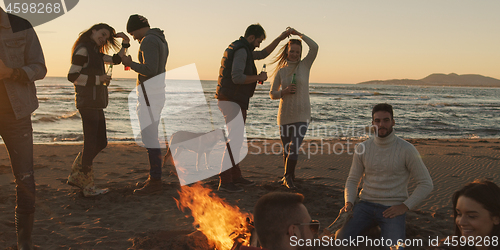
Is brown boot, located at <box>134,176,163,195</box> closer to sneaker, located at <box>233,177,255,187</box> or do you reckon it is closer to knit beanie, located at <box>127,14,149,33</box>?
sneaker, located at <box>233,177,255,187</box>

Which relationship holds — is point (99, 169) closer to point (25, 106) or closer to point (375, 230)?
point (25, 106)

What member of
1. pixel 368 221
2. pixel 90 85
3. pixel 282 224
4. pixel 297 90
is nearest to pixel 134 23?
pixel 90 85

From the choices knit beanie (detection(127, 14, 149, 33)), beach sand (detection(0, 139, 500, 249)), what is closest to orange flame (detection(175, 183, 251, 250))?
beach sand (detection(0, 139, 500, 249))

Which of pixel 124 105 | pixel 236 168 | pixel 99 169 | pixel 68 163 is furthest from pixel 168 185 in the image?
pixel 124 105

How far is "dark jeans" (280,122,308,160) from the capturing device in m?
5.63

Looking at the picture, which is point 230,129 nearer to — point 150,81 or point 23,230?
point 150,81

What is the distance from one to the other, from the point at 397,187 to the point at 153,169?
3480 millimetres

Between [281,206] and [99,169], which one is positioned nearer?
[281,206]

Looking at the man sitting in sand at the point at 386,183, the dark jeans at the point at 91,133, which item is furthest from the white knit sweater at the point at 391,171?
the dark jeans at the point at 91,133

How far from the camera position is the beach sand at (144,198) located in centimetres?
392

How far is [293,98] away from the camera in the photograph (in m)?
5.67

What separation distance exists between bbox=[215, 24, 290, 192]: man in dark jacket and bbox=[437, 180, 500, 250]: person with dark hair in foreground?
3575 mm

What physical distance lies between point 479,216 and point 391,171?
1.29m

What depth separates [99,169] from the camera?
7074 mm
